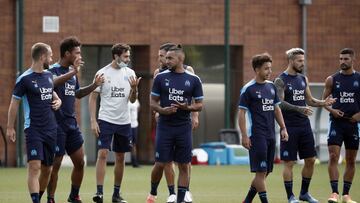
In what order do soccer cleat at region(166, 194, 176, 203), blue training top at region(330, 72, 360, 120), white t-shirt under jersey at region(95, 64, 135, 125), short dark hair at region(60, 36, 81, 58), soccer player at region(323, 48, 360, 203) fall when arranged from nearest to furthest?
short dark hair at region(60, 36, 81, 58) < soccer cleat at region(166, 194, 176, 203) < white t-shirt under jersey at region(95, 64, 135, 125) < soccer player at region(323, 48, 360, 203) < blue training top at region(330, 72, 360, 120)

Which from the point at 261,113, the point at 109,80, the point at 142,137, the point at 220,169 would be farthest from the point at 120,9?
the point at 261,113

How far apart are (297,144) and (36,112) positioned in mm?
4369

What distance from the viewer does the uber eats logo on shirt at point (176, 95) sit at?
15.7 meters

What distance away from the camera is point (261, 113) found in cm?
1545

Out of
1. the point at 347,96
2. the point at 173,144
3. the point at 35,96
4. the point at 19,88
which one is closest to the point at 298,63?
the point at 347,96

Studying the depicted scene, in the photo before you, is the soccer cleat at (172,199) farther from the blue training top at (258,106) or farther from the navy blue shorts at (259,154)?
the blue training top at (258,106)

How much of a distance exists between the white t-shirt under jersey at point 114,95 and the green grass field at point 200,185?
1387 mm

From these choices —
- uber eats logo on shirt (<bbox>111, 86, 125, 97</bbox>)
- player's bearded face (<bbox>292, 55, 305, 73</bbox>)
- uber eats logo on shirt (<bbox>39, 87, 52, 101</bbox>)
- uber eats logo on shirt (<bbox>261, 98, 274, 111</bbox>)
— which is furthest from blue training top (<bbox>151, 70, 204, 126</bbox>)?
player's bearded face (<bbox>292, 55, 305, 73</bbox>)

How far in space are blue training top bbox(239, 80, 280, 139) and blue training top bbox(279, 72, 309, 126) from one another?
1.48m

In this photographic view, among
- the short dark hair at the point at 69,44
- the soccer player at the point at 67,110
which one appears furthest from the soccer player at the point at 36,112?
the short dark hair at the point at 69,44

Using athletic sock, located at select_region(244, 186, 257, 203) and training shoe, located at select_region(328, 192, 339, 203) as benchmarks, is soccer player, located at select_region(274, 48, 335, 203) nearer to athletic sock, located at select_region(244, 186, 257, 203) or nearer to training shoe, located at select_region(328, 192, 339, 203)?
training shoe, located at select_region(328, 192, 339, 203)

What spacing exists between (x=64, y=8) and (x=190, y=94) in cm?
1631

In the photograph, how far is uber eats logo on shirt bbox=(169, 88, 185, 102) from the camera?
51.4ft

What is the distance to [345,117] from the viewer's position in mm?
17328
